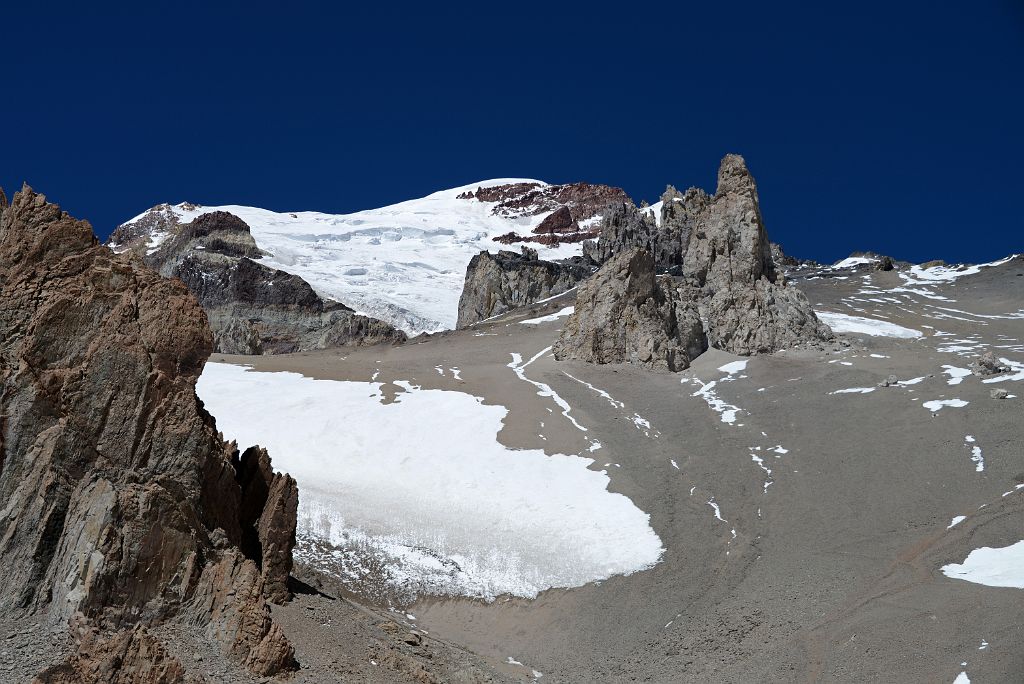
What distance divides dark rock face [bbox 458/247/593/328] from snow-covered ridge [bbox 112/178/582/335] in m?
10.6

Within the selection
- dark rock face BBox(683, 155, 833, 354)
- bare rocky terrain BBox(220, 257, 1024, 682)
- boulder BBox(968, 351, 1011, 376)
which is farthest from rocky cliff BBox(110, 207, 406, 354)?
boulder BBox(968, 351, 1011, 376)

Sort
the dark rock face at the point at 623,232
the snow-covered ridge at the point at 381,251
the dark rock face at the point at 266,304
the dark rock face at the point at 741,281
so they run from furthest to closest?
the snow-covered ridge at the point at 381,251
the dark rock face at the point at 623,232
the dark rock face at the point at 266,304
the dark rock face at the point at 741,281

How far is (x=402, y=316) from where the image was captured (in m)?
122

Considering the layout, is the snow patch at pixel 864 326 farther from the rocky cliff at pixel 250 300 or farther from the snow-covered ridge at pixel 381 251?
the snow-covered ridge at pixel 381 251

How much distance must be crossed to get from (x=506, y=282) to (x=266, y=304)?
90.5 ft

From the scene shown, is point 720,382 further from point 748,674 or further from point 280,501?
point 280,501

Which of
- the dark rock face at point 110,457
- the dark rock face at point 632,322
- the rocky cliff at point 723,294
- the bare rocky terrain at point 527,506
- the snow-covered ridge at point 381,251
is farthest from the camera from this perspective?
the snow-covered ridge at point 381,251

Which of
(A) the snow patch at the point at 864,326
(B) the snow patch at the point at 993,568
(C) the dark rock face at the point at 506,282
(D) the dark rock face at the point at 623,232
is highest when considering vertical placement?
(D) the dark rock face at the point at 623,232

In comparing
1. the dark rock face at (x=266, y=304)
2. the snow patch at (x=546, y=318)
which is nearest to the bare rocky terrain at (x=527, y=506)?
the snow patch at (x=546, y=318)

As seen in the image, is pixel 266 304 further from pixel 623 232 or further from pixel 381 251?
pixel 381 251

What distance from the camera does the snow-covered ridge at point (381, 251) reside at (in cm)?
12606

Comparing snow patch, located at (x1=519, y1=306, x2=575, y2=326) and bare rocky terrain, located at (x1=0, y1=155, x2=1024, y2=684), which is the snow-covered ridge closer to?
snow patch, located at (x1=519, y1=306, x2=575, y2=326)

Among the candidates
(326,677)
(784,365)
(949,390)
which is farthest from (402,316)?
(326,677)

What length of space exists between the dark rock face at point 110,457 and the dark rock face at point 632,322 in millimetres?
36011
